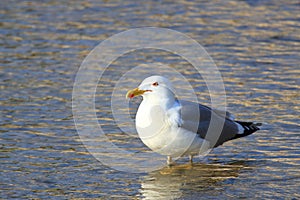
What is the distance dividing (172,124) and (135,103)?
2.67m

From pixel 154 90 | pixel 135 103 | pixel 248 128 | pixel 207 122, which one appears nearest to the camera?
pixel 154 90

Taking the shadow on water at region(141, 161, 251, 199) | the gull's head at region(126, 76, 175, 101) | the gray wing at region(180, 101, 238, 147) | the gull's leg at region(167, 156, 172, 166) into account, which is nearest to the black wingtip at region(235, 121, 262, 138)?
the gray wing at region(180, 101, 238, 147)

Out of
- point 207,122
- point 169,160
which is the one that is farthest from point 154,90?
point 169,160

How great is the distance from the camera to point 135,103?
1032 centimetres

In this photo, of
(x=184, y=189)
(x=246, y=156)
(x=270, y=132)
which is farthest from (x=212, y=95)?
(x=184, y=189)

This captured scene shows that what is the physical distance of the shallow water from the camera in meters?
7.39

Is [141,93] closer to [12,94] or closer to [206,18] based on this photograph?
[12,94]

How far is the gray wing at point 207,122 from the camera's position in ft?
26.0

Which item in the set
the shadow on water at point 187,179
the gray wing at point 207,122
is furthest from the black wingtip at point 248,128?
the shadow on water at point 187,179

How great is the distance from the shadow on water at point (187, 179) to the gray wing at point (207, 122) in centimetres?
35

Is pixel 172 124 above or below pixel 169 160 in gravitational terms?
above

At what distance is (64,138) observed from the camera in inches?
348

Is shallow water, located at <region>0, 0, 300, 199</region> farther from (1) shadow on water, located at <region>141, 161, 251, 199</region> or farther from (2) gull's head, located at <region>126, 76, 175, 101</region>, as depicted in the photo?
(2) gull's head, located at <region>126, 76, 175, 101</region>

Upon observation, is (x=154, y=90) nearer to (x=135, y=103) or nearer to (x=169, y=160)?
(x=169, y=160)
